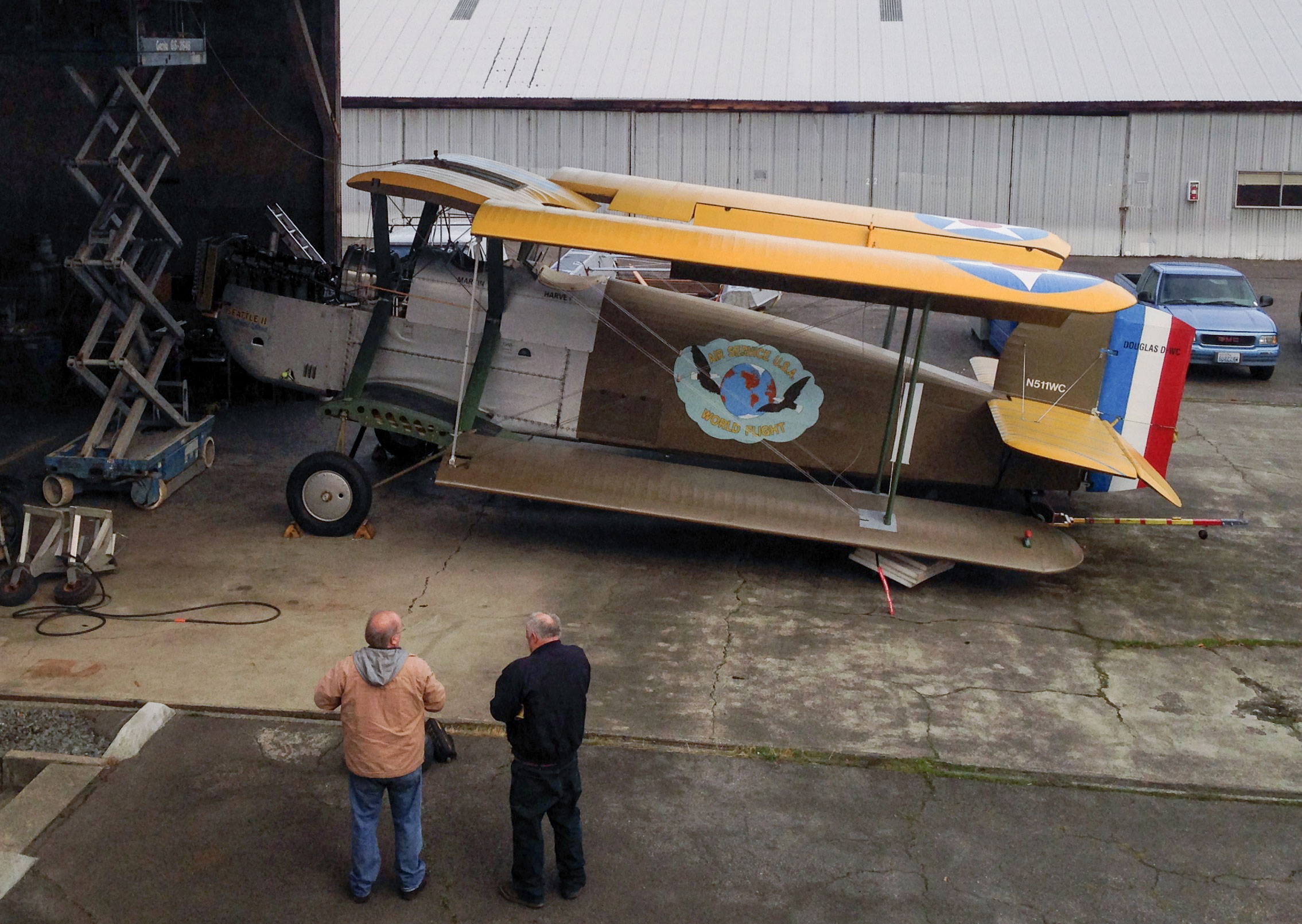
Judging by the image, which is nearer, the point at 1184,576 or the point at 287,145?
the point at 1184,576

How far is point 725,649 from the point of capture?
28.3 ft

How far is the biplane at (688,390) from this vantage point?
10070 mm

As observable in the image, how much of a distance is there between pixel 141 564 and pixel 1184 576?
8784mm

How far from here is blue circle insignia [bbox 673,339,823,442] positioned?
10.6m

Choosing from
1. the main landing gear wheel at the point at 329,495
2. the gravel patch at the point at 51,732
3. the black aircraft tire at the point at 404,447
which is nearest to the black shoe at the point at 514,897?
the gravel patch at the point at 51,732

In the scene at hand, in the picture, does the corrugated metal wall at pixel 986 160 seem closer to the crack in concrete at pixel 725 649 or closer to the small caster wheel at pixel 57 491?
the small caster wheel at pixel 57 491

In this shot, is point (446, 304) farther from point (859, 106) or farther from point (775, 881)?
point (859, 106)

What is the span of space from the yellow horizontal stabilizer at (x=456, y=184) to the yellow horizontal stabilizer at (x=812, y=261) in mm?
643

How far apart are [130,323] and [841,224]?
6.93 m

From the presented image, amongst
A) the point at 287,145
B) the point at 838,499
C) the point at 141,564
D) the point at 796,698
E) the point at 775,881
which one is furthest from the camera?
the point at 287,145

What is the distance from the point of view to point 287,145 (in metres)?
16.4

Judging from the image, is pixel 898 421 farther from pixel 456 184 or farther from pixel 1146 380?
pixel 456 184

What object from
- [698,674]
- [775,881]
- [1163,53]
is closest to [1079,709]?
Result: [698,674]

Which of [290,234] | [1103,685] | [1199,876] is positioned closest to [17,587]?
[1103,685]
